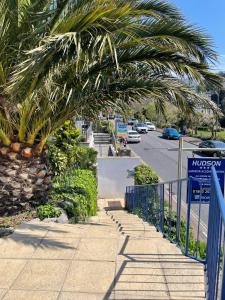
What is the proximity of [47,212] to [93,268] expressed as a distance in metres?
2.54

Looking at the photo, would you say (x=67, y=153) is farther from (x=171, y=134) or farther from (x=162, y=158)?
(x=171, y=134)

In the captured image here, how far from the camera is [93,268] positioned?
427 cm

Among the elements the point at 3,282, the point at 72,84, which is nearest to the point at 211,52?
the point at 72,84

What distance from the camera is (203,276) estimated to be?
401 cm

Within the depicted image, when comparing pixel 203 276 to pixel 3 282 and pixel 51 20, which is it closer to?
pixel 3 282

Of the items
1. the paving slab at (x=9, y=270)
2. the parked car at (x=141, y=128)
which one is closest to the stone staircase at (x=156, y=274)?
the paving slab at (x=9, y=270)

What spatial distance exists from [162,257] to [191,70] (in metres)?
2.86

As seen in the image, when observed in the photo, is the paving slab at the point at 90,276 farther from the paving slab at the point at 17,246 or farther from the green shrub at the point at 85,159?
the green shrub at the point at 85,159

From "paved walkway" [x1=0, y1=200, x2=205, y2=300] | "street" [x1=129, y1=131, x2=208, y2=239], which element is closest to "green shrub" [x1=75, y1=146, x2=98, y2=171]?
"street" [x1=129, y1=131, x2=208, y2=239]

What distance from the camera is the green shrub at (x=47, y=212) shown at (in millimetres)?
6562

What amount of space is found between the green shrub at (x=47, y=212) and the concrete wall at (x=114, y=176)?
45.9ft

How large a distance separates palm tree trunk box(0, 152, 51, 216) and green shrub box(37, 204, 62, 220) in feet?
1.33

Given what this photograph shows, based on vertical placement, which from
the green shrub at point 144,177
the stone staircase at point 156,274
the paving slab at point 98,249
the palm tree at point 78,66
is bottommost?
the green shrub at point 144,177

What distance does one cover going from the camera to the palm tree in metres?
4.81
